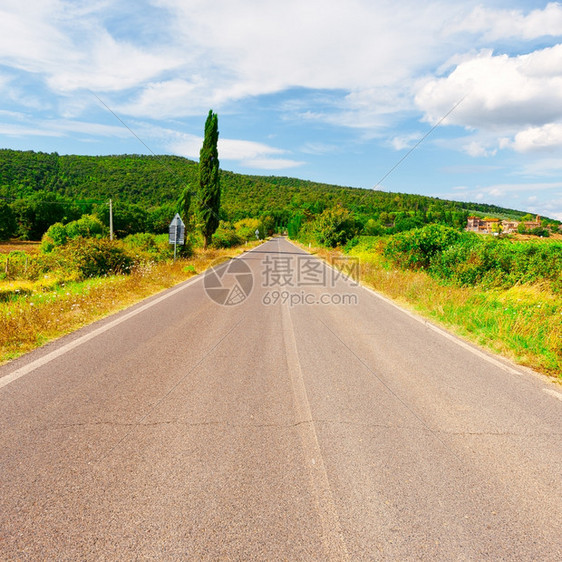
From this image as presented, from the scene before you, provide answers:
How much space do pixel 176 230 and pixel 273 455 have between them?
16.9m

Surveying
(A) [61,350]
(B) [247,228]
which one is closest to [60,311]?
(A) [61,350]

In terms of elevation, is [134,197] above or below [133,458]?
above

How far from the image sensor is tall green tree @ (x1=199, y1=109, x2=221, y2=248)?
33781 mm

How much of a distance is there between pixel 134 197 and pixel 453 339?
102 metres

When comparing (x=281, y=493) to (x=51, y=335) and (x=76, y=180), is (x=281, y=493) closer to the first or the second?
(x=51, y=335)

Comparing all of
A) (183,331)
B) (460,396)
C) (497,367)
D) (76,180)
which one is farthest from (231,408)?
(76,180)

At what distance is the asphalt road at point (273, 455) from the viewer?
6.68 ft

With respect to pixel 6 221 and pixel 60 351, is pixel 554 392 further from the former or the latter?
pixel 6 221

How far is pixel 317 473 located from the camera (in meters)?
2.62

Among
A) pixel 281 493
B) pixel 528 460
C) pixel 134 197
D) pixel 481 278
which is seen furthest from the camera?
pixel 134 197

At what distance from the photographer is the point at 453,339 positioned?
654cm

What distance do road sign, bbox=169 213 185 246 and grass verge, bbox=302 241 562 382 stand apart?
433 inches

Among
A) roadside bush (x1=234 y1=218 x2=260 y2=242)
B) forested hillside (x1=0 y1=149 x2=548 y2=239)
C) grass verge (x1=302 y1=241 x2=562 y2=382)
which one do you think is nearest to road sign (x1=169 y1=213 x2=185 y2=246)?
grass verge (x1=302 y1=241 x2=562 y2=382)

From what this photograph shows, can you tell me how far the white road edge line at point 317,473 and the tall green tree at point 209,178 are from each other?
1208 inches
